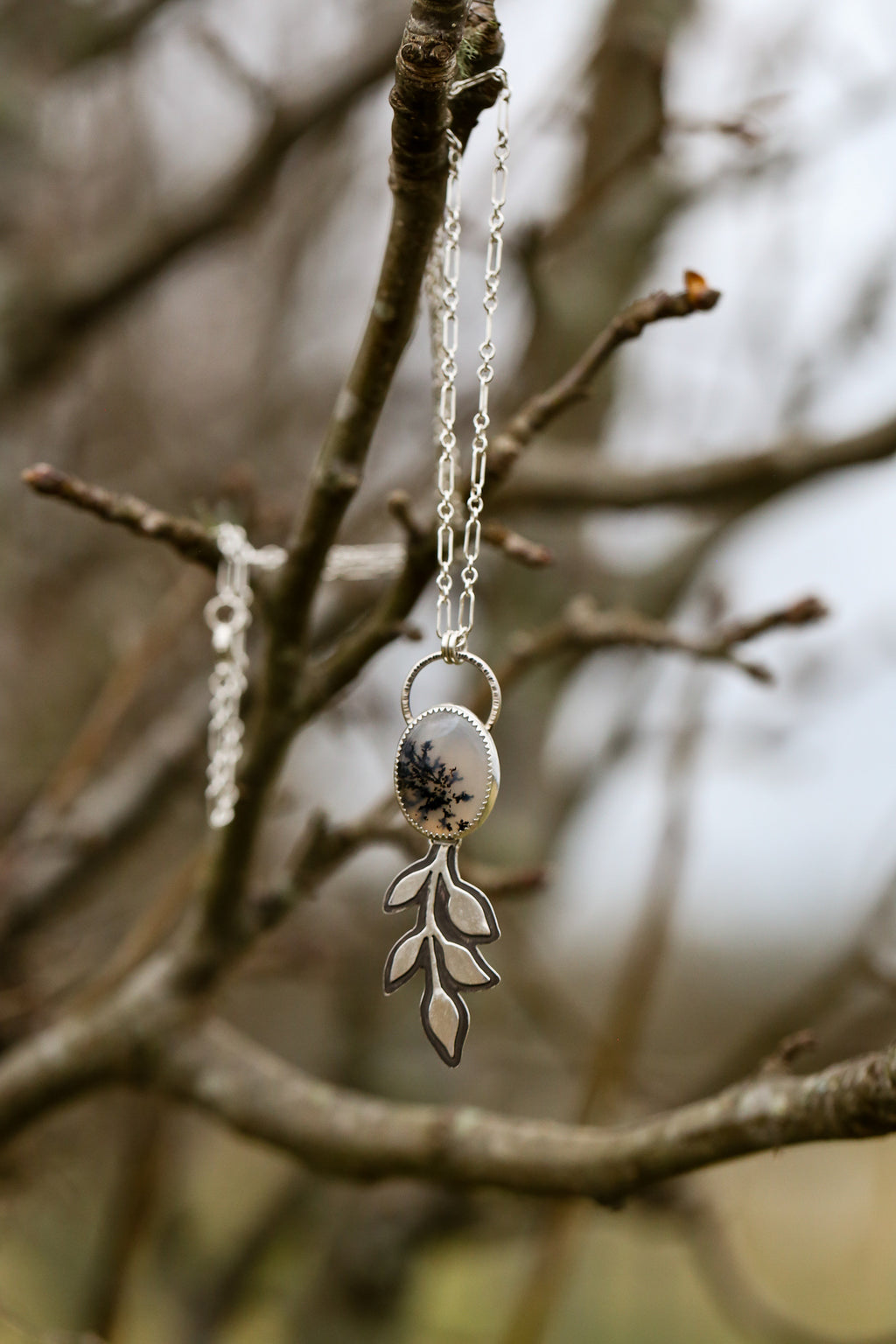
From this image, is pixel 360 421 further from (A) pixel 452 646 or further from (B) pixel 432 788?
(B) pixel 432 788

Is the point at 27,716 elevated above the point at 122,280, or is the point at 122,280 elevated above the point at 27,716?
the point at 122,280

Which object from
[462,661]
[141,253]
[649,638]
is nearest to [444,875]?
[462,661]

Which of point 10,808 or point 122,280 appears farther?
point 10,808

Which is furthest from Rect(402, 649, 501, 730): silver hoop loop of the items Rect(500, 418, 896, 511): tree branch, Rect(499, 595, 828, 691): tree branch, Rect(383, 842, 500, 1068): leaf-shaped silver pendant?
Rect(500, 418, 896, 511): tree branch

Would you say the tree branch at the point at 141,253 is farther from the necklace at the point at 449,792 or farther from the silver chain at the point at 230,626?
the necklace at the point at 449,792

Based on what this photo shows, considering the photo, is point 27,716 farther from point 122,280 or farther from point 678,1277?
point 678,1277

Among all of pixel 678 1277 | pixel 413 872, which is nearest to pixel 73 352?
pixel 413 872

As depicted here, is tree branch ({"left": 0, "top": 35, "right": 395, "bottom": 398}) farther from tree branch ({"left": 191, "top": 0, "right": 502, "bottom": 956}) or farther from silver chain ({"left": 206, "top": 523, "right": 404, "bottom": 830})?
tree branch ({"left": 191, "top": 0, "right": 502, "bottom": 956})
